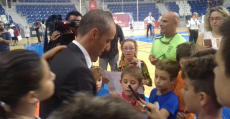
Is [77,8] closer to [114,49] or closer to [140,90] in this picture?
[114,49]

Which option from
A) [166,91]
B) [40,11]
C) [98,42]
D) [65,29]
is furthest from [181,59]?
[40,11]

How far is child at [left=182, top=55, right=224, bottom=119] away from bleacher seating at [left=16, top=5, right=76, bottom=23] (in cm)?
1776

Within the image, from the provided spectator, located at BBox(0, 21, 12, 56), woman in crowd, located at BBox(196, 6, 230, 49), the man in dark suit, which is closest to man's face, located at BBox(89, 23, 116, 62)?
the man in dark suit

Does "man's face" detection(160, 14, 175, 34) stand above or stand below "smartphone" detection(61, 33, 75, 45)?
above

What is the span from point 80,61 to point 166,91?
91 cm

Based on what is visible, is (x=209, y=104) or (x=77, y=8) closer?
(x=209, y=104)

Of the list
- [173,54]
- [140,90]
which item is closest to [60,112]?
[140,90]

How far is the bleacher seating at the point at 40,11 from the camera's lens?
58.8ft

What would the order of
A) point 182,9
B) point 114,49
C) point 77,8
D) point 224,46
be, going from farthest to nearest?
1. point 182,9
2. point 77,8
3. point 114,49
4. point 224,46

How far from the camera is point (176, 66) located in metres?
1.94

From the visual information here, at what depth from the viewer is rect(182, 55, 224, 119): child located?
108cm

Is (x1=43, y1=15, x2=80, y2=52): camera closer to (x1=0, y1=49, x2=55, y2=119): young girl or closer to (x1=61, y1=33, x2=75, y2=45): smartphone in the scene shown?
(x1=61, y1=33, x2=75, y2=45): smartphone

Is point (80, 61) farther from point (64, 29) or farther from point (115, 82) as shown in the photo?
point (64, 29)

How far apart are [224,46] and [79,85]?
698mm
